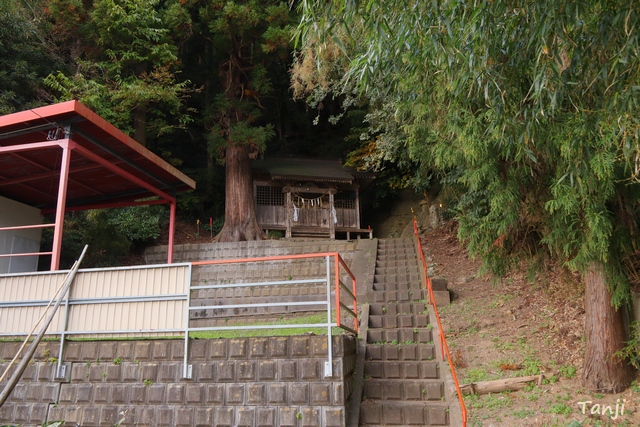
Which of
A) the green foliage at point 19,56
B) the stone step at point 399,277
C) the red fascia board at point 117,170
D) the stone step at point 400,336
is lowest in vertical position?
the stone step at point 400,336

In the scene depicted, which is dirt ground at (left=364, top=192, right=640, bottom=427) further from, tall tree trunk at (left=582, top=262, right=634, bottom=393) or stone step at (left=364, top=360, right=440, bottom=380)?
stone step at (left=364, top=360, right=440, bottom=380)

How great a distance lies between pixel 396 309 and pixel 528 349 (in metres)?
2.33

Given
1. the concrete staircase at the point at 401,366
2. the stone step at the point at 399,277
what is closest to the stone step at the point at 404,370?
the concrete staircase at the point at 401,366

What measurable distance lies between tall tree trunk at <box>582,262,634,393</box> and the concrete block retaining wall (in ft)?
10.7

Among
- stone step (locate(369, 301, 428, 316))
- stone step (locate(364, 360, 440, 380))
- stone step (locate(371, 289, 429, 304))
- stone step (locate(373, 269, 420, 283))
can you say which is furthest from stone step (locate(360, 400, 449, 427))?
stone step (locate(373, 269, 420, 283))

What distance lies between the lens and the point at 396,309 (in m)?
9.12

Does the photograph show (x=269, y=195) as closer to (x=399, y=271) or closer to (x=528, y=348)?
(x=399, y=271)

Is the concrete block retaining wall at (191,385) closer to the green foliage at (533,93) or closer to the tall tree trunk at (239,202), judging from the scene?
the green foliage at (533,93)

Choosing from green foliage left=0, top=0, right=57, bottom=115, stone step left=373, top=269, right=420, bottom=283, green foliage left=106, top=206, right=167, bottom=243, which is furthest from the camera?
green foliage left=106, top=206, right=167, bottom=243

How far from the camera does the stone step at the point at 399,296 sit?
32.4 feet

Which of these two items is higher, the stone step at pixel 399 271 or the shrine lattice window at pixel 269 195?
the shrine lattice window at pixel 269 195

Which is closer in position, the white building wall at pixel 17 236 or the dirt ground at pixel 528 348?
the dirt ground at pixel 528 348

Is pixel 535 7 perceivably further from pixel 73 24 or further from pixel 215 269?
pixel 73 24

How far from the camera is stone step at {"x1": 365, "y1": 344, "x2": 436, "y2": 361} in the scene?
7422 millimetres
